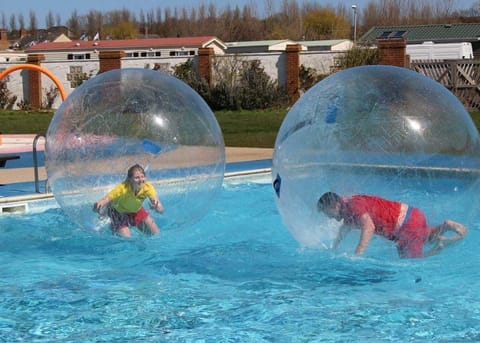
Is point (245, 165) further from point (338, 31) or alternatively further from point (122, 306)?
point (338, 31)

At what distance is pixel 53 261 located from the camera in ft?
23.2

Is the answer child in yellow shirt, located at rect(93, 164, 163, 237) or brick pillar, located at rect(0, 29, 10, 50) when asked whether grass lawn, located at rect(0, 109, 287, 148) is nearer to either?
child in yellow shirt, located at rect(93, 164, 163, 237)

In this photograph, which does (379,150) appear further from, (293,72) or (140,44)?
(140,44)

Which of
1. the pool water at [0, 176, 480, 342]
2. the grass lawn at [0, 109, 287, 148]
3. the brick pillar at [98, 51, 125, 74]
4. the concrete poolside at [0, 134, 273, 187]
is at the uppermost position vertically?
the brick pillar at [98, 51, 125, 74]

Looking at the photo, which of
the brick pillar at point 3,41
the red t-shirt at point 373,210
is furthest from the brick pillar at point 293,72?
the brick pillar at point 3,41

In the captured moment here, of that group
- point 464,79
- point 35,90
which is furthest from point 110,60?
point 464,79

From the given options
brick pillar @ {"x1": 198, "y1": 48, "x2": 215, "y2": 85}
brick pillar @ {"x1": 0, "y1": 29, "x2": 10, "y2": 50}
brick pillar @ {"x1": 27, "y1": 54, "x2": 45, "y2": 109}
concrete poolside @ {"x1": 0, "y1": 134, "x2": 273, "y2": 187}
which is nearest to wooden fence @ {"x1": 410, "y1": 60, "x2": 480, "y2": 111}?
brick pillar @ {"x1": 198, "y1": 48, "x2": 215, "y2": 85}

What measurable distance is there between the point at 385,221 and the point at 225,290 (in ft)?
4.16

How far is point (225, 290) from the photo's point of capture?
5.99 m

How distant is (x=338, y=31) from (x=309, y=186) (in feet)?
266

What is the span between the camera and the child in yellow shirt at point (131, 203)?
6.82 metres

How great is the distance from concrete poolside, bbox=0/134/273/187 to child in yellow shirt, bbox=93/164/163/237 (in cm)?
455

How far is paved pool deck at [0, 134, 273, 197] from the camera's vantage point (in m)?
11.7

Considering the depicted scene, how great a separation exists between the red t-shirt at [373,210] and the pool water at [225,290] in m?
0.20
